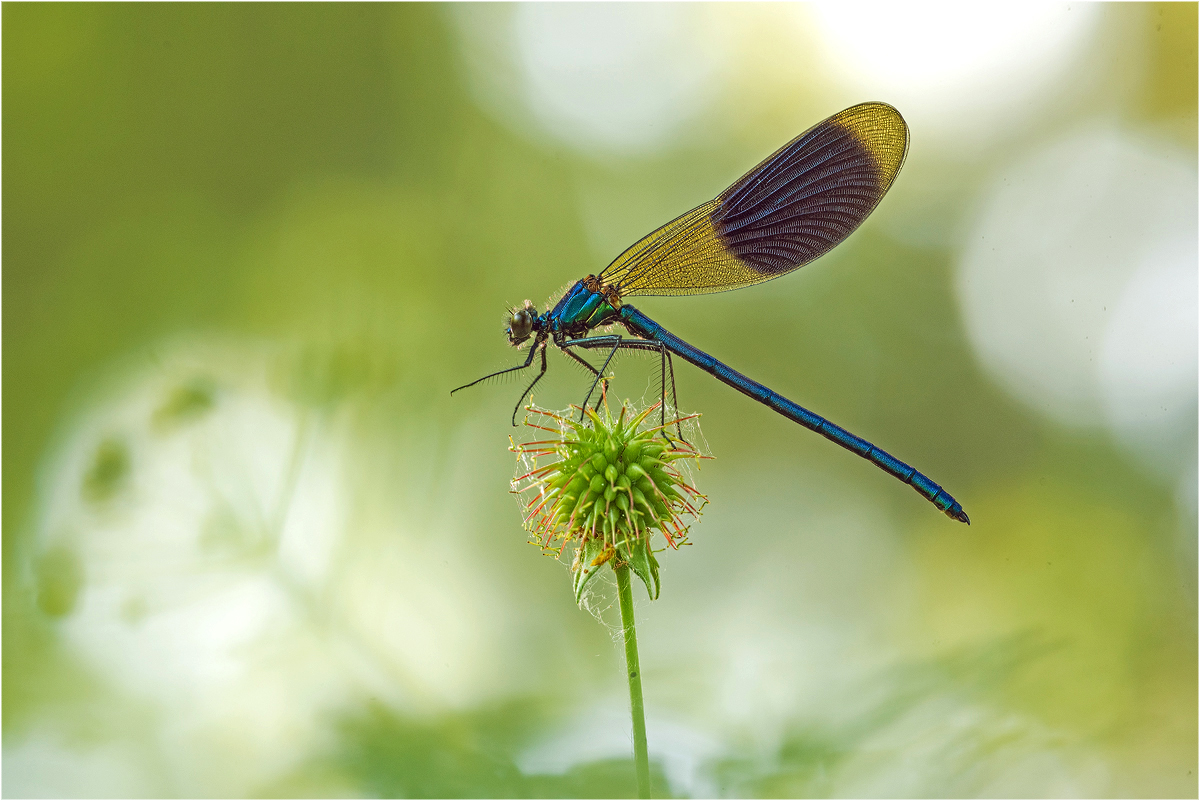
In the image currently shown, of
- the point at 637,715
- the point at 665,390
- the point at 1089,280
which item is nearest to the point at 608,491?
the point at 637,715

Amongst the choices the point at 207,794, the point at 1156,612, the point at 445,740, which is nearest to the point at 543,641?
the point at 445,740

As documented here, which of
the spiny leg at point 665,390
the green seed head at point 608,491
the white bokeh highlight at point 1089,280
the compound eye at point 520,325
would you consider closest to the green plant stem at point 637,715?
the green seed head at point 608,491

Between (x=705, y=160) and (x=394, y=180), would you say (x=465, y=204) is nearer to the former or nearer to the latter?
(x=394, y=180)

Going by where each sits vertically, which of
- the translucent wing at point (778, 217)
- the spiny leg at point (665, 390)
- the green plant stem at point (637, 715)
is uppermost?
the translucent wing at point (778, 217)

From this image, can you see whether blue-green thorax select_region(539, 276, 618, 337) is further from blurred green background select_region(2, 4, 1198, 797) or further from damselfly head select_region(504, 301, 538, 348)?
blurred green background select_region(2, 4, 1198, 797)

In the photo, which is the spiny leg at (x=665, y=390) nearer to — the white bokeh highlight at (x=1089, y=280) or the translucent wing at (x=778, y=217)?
the translucent wing at (x=778, y=217)

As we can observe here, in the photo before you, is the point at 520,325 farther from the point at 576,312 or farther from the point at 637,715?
the point at 637,715

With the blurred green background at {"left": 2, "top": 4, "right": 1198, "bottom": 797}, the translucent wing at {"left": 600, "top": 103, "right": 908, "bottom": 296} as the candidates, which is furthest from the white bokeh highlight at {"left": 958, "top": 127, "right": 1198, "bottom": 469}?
the translucent wing at {"left": 600, "top": 103, "right": 908, "bottom": 296}
